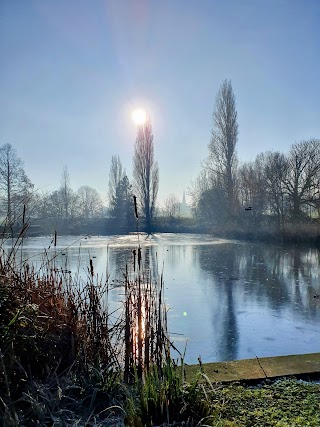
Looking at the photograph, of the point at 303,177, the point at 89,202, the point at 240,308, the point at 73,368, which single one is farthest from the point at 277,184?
the point at 89,202

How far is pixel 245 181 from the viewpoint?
74.0ft

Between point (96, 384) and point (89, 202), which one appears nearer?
point (96, 384)

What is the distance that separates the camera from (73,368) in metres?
1.80

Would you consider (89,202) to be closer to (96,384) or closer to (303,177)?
(303,177)

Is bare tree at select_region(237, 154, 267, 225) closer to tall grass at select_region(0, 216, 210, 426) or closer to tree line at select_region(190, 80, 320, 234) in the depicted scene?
tree line at select_region(190, 80, 320, 234)

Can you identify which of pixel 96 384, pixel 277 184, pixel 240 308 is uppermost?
pixel 277 184

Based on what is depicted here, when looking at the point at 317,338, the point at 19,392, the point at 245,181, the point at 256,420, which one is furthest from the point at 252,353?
the point at 245,181

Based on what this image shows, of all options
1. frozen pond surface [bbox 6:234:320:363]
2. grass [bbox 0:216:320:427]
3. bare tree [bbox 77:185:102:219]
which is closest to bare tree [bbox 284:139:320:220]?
frozen pond surface [bbox 6:234:320:363]

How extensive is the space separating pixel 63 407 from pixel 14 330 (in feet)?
1.27

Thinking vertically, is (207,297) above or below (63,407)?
below

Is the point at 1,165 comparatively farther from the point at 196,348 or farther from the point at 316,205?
the point at 196,348

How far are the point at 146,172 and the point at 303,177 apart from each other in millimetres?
12170

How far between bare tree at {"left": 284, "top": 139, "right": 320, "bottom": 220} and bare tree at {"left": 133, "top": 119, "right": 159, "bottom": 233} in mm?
10913

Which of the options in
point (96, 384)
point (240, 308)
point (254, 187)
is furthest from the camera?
point (254, 187)
